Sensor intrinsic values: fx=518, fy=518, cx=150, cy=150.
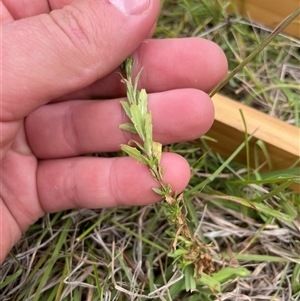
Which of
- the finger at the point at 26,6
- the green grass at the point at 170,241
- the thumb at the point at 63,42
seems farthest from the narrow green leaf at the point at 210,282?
the finger at the point at 26,6

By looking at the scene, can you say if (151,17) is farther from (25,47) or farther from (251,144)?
(251,144)

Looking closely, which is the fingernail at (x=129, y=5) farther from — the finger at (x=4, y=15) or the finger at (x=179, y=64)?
the finger at (x=4, y=15)

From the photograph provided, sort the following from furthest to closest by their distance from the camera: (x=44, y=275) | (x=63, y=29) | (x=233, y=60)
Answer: (x=233, y=60) → (x=44, y=275) → (x=63, y=29)

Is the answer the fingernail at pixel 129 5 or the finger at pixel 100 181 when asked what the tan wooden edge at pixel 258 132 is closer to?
the finger at pixel 100 181

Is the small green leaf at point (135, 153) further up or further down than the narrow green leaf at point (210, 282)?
further up

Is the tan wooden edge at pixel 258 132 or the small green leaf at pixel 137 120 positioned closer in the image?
the small green leaf at pixel 137 120

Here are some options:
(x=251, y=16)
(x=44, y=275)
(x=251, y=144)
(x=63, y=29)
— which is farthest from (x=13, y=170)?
(x=251, y=16)

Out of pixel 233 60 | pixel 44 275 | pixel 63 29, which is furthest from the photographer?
pixel 233 60

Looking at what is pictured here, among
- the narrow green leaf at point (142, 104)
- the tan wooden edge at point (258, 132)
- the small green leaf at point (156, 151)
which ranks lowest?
the tan wooden edge at point (258, 132)
